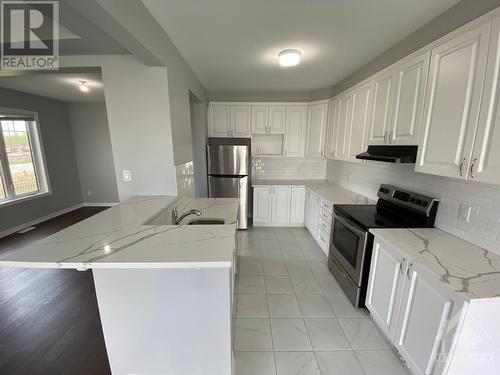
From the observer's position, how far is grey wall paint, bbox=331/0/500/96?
4.37ft

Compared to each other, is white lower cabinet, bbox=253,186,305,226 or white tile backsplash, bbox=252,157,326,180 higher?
white tile backsplash, bbox=252,157,326,180

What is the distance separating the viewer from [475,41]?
1266 millimetres

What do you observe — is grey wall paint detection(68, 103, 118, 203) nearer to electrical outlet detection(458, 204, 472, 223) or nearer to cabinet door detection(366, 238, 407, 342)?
cabinet door detection(366, 238, 407, 342)

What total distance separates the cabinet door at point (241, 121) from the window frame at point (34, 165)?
12.8ft

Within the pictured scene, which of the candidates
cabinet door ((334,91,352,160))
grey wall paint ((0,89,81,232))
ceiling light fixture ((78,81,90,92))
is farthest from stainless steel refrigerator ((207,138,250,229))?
grey wall paint ((0,89,81,232))

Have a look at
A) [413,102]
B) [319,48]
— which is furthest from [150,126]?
[413,102]

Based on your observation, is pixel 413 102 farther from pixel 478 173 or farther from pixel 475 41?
pixel 478 173

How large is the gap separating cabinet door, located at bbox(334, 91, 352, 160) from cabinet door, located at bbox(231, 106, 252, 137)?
156 centimetres

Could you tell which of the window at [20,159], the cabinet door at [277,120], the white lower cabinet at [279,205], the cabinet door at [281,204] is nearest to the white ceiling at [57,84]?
the window at [20,159]

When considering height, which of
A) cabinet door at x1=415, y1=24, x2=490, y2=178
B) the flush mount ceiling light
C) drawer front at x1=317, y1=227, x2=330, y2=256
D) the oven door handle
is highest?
the flush mount ceiling light

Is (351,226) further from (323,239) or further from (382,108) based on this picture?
(382,108)

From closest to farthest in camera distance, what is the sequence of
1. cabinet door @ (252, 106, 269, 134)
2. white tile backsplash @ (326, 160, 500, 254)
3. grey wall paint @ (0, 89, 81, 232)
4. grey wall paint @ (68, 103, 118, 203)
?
white tile backsplash @ (326, 160, 500, 254) < grey wall paint @ (0, 89, 81, 232) < cabinet door @ (252, 106, 269, 134) < grey wall paint @ (68, 103, 118, 203)

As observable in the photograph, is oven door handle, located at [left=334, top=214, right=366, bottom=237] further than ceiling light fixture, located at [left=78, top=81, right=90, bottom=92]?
No

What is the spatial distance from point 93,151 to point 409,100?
20.3 ft
